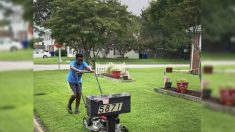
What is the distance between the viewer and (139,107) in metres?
3.81

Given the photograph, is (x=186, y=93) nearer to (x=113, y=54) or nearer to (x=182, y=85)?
(x=182, y=85)

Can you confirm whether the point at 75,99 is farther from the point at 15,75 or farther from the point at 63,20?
the point at 15,75

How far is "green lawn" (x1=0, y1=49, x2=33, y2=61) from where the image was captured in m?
2.04

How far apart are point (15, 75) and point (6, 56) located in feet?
0.45

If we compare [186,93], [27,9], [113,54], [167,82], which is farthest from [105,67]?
[27,9]

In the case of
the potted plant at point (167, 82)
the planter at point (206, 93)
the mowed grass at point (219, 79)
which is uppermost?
the mowed grass at point (219, 79)

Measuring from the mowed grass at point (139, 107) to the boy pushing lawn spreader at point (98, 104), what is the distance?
0.25ft

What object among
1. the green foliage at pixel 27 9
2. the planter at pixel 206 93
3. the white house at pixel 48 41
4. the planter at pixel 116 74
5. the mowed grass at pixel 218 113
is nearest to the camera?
the mowed grass at pixel 218 113

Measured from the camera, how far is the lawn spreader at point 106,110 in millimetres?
3383

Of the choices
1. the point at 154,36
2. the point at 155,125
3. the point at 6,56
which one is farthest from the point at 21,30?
the point at 155,125

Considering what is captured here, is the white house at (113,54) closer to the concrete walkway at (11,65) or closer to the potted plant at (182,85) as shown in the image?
the potted plant at (182,85)

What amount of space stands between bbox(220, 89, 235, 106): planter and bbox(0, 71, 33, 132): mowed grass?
1297 mm

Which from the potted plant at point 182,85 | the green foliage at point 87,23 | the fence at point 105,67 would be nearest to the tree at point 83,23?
the green foliage at point 87,23

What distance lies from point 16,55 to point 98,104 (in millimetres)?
1421
